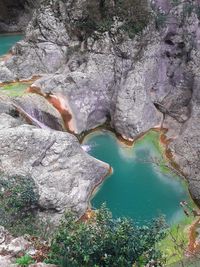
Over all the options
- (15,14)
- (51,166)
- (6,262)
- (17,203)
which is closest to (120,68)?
(51,166)

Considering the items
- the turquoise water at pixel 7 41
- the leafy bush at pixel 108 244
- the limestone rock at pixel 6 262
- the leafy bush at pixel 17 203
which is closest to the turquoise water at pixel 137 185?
the leafy bush at pixel 17 203

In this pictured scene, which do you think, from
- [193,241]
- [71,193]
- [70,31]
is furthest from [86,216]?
[70,31]

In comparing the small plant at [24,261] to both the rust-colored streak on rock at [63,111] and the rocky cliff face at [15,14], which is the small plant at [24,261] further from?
the rocky cliff face at [15,14]

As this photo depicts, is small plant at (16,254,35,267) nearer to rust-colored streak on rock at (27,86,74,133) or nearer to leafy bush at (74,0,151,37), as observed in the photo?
rust-colored streak on rock at (27,86,74,133)

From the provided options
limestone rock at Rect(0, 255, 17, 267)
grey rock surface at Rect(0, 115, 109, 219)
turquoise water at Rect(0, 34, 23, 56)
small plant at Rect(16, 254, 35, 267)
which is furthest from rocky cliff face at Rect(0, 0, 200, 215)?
small plant at Rect(16, 254, 35, 267)

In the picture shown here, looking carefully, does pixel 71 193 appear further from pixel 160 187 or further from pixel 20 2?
pixel 20 2

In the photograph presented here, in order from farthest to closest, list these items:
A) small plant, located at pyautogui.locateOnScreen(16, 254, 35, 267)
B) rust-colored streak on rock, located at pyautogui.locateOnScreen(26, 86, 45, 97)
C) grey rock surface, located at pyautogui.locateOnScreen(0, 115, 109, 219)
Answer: rust-colored streak on rock, located at pyautogui.locateOnScreen(26, 86, 45, 97)
grey rock surface, located at pyautogui.locateOnScreen(0, 115, 109, 219)
small plant, located at pyautogui.locateOnScreen(16, 254, 35, 267)
